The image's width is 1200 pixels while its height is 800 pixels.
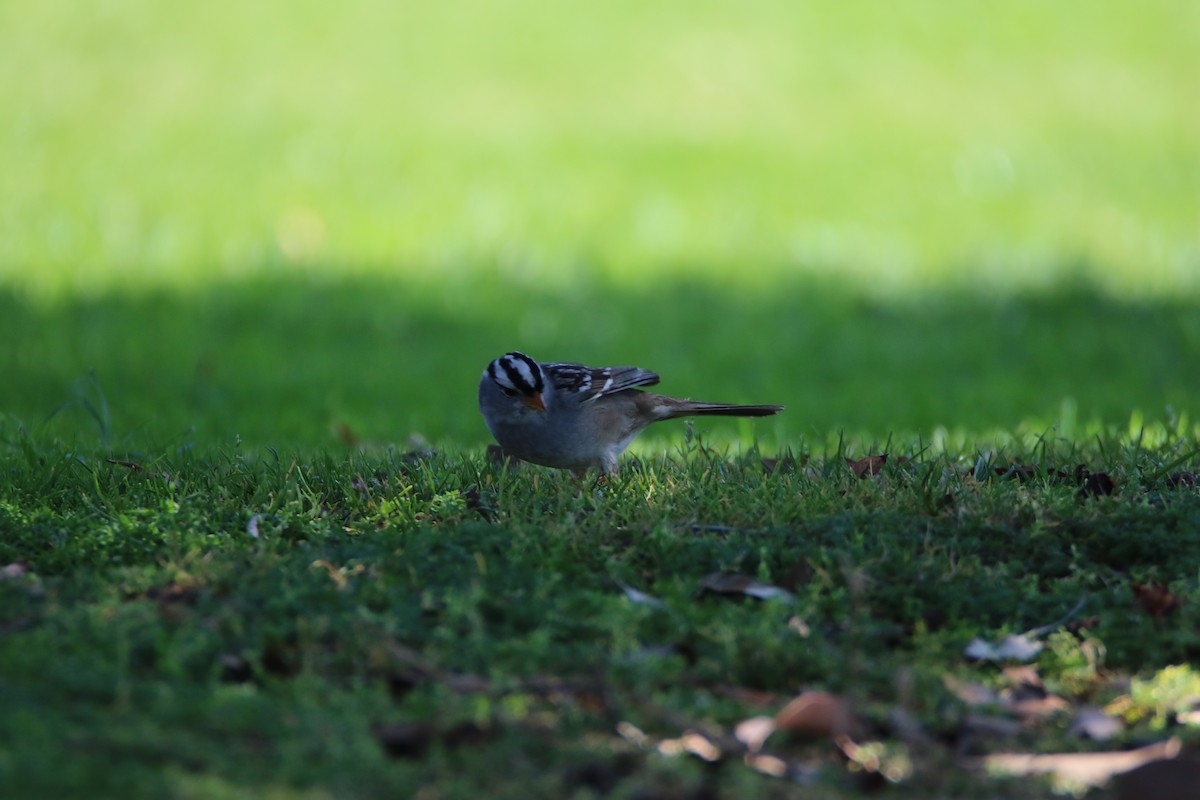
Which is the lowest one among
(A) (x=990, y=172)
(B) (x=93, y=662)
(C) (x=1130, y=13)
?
(B) (x=93, y=662)

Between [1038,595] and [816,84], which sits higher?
[816,84]

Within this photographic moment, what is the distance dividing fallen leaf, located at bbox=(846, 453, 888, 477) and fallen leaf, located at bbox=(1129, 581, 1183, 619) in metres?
1.45

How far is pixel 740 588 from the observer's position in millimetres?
4688

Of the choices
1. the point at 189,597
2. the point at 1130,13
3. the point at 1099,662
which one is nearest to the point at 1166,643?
the point at 1099,662

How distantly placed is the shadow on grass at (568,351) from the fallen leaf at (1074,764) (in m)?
5.86

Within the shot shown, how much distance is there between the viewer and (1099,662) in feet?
14.3

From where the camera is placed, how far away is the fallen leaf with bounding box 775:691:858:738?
12.3ft

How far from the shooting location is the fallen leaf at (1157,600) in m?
4.55

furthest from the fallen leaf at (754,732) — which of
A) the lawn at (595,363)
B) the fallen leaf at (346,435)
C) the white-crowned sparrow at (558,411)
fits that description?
the fallen leaf at (346,435)

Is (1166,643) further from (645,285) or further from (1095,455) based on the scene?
(645,285)

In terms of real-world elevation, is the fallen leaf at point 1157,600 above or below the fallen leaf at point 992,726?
above

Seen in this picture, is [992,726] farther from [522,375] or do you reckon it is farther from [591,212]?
[591,212]

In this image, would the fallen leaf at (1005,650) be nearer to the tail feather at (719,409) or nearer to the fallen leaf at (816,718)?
the fallen leaf at (816,718)

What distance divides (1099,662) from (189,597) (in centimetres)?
280
